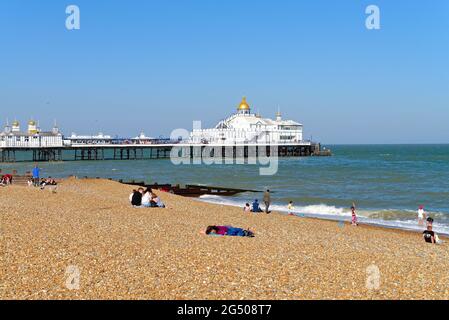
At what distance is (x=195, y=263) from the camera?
7414 mm

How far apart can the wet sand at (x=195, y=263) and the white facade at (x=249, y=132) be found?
70112 mm

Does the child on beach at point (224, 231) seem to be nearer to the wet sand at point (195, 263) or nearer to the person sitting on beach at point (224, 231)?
the person sitting on beach at point (224, 231)

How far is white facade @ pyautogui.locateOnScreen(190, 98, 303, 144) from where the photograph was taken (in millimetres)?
85562

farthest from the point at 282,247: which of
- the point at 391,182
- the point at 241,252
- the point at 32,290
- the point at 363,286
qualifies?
the point at 391,182

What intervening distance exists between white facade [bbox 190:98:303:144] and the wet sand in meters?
70.1

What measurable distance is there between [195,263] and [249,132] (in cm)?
7985

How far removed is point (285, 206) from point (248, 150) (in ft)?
196

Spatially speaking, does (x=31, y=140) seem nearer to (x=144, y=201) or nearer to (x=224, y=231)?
(x=144, y=201)

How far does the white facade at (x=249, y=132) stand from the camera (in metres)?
85.6
